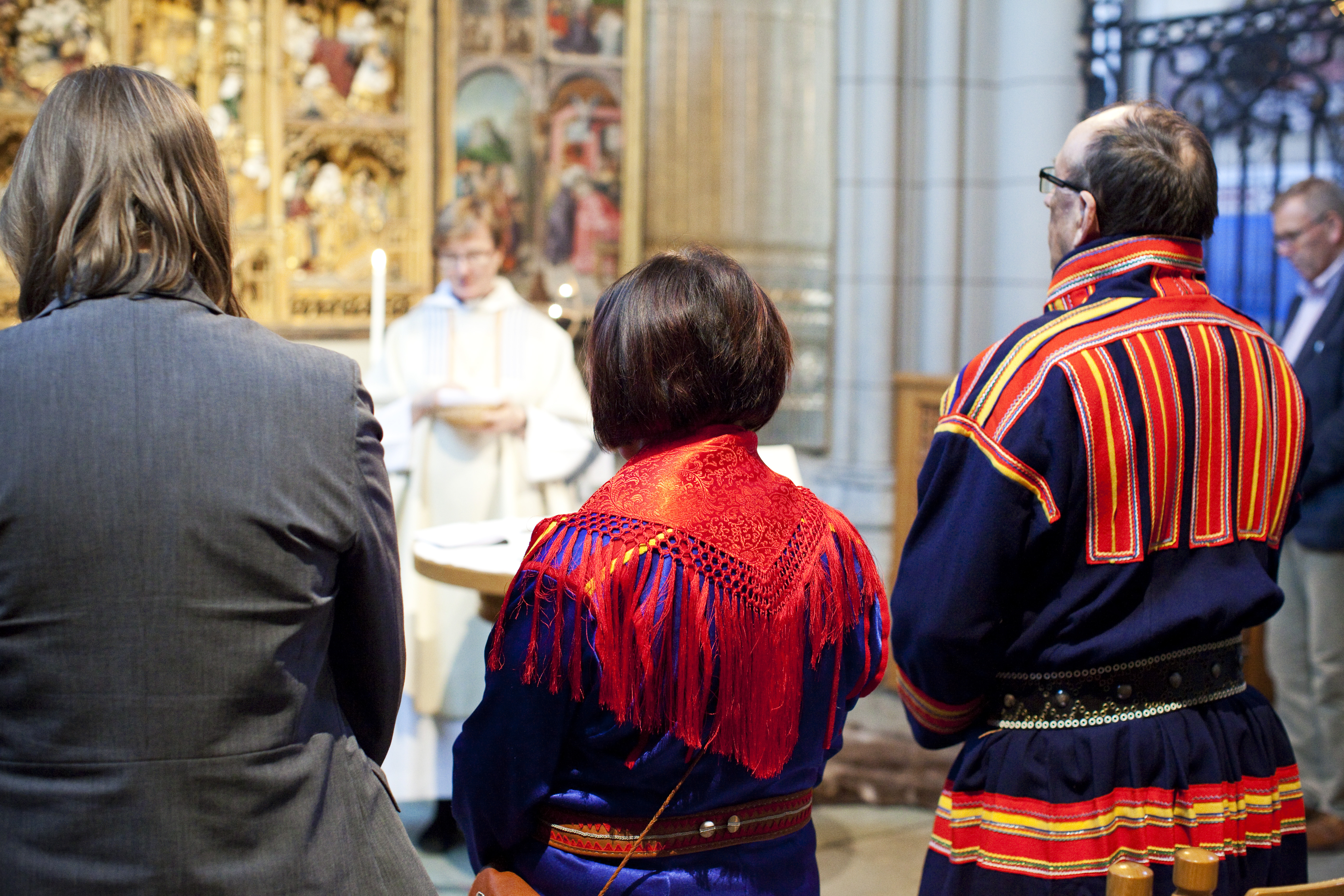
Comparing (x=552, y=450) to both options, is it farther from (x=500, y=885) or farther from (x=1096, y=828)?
(x=500, y=885)

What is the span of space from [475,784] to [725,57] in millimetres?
4311

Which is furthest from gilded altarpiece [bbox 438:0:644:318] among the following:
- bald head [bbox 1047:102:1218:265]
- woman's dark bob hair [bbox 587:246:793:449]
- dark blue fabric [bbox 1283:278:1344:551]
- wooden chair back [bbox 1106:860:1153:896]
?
wooden chair back [bbox 1106:860:1153:896]

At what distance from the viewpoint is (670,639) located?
1.38 meters

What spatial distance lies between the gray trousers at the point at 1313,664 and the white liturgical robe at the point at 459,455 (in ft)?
6.72

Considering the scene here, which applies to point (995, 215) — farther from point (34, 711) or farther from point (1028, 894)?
point (34, 711)

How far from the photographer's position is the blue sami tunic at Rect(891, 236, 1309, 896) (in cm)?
177

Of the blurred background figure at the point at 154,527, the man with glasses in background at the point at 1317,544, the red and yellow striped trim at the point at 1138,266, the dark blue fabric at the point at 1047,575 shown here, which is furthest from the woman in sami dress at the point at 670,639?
the man with glasses in background at the point at 1317,544

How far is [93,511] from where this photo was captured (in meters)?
1.23

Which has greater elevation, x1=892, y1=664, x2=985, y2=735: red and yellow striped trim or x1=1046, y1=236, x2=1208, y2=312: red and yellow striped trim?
x1=1046, y1=236, x2=1208, y2=312: red and yellow striped trim

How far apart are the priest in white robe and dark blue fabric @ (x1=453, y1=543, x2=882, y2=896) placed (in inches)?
86.9

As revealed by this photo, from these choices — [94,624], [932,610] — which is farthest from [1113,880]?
[94,624]

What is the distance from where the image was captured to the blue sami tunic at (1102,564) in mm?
1769

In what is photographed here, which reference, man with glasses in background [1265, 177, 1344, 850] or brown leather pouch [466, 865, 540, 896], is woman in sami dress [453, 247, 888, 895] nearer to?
brown leather pouch [466, 865, 540, 896]

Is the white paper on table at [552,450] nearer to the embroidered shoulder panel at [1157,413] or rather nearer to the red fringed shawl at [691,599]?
the embroidered shoulder panel at [1157,413]
